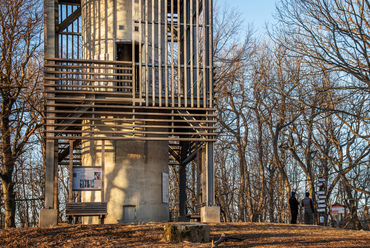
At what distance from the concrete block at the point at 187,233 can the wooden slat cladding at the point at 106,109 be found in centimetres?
561

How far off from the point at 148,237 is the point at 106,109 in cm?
720

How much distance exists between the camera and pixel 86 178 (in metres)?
18.0

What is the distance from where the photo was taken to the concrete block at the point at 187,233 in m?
12.1

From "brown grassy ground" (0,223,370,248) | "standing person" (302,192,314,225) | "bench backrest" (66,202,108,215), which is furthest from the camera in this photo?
"standing person" (302,192,314,225)

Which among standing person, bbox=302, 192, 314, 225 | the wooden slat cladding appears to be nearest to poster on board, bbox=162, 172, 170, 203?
the wooden slat cladding

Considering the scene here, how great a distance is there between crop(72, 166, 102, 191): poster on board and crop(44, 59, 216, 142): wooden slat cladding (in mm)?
1238

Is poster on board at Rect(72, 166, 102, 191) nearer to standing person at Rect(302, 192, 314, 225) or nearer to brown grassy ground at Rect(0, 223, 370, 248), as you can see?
brown grassy ground at Rect(0, 223, 370, 248)

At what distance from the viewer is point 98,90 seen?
63.6ft

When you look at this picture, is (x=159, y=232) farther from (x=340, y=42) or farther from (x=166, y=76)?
(x=340, y=42)

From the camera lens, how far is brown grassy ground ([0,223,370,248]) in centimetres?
1202

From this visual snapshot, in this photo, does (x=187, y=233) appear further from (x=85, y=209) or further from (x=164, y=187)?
(x=164, y=187)

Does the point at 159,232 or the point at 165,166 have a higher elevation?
the point at 165,166

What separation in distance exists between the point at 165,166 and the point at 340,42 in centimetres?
843

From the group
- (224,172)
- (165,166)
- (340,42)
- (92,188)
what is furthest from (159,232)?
(224,172)
